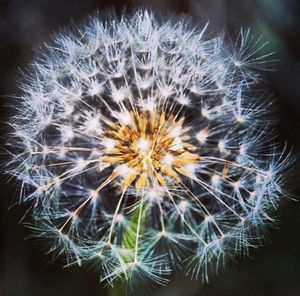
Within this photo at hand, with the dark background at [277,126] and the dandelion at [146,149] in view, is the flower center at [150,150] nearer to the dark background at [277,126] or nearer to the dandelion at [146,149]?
the dandelion at [146,149]

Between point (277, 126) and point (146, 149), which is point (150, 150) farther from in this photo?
point (277, 126)

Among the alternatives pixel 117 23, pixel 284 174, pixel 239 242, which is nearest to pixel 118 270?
A: pixel 239 242

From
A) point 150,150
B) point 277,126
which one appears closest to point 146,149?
point 150,150

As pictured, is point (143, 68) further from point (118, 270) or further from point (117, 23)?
point (118, 270)

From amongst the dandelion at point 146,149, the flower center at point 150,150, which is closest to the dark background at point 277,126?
the dandelion at point 146,149

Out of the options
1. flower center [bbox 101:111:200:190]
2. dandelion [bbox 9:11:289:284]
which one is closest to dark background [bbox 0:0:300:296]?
dandelion [bbox 9:11:289:284]
